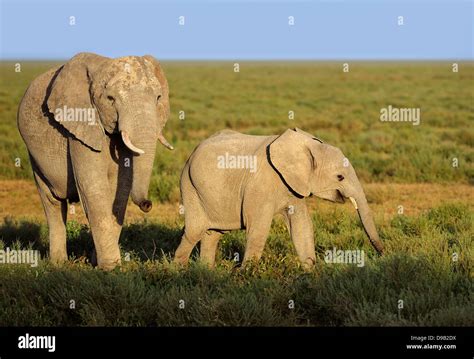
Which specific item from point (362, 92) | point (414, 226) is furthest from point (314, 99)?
point (414, 226)

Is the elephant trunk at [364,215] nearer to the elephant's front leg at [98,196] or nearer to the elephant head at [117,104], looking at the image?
the elephant head at [117,104]

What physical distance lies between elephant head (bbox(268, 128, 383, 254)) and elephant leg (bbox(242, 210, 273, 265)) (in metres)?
0.36

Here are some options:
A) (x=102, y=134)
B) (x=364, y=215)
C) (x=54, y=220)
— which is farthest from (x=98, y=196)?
(x=364, y=215)

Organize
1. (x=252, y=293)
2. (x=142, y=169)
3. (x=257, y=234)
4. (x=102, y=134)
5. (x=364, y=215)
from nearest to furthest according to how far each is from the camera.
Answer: (x=252, y=293)
(x=142, y=169)
(x=102, y=134)
(x=257, y=234)
(x=364, y=215)

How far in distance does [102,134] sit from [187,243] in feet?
4.28

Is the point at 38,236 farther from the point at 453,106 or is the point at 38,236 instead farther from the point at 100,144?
the point at 453,106

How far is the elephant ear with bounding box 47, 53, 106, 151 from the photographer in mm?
7582

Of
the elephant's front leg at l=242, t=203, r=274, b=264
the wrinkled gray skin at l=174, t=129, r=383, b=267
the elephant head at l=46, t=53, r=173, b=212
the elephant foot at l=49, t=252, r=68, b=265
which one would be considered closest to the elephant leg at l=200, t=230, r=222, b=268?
the wrinkled gray skin at l=174, t=129, r=383, b=267

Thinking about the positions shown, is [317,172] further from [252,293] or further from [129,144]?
[129,144]

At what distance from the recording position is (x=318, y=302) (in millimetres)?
6836

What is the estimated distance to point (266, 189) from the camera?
25.6 feet

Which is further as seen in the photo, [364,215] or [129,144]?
[364,215]

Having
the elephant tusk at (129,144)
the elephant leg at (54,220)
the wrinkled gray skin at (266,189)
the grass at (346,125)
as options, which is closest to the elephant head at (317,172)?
the wrinkled gray skin at (266,189)

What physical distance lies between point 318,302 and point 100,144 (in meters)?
2.30
